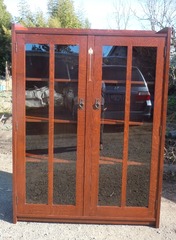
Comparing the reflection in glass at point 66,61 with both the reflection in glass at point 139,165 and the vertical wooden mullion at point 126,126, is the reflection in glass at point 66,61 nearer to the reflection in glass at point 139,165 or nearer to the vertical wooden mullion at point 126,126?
the vertical wooden mullion at point 126,126

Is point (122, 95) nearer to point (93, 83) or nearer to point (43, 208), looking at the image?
point (93, 83)

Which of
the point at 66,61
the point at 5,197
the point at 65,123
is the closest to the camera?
the point at 66,61

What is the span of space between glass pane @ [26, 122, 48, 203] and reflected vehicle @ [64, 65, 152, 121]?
363 millimetres

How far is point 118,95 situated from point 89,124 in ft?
1.23

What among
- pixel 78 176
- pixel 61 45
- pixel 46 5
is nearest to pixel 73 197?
pixel 78 176

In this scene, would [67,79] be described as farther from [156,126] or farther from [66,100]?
[156,126]

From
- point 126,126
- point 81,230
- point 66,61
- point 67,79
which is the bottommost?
point 81,230

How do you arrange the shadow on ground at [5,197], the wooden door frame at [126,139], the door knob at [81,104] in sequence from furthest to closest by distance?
the shadow on ground at [5,197] < the door knob at [81,104] < the wooden door frame at [126,139]

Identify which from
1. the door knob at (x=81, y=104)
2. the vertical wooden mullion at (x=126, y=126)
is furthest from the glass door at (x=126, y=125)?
the door knob at (x=81, y=104)

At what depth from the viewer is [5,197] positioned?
3.53 metres

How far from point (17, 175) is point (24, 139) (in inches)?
14.0

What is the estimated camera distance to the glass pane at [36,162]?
276 centimetres

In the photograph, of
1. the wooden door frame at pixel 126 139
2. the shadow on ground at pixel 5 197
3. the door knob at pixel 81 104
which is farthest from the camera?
the shadow on ground at pixel 5 197

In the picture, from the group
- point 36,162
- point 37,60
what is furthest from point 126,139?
point 37,60
